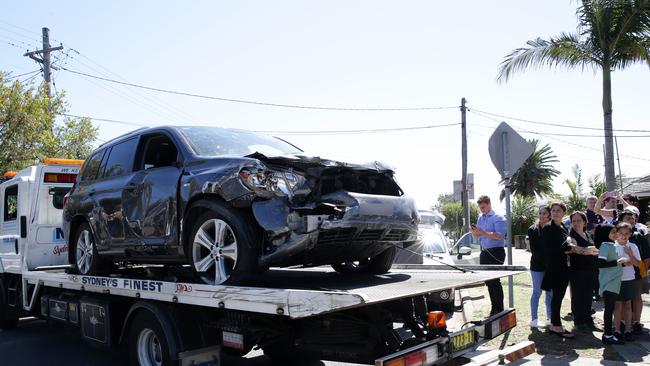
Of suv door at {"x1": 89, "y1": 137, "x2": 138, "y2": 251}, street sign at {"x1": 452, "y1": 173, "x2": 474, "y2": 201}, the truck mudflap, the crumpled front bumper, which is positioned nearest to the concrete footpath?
the truck mudflap

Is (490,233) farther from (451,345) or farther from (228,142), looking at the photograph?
(228,142)

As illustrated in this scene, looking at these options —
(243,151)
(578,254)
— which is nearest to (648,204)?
(578,254)

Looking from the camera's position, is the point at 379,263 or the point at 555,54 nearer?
the point at 379,263

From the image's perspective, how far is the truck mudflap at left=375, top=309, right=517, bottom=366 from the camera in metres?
3.80

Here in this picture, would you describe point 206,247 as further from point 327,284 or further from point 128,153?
point 128,153

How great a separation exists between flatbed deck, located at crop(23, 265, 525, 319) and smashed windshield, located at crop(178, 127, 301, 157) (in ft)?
3.90

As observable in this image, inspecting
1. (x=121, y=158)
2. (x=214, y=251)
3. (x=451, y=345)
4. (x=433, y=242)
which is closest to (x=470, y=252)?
(x=433, y=242)

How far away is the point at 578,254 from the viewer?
735cm

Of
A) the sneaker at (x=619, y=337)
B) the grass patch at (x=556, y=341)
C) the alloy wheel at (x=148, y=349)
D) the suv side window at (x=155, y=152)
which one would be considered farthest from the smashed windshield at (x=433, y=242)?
the alloy wheel at (x=148, y=349)

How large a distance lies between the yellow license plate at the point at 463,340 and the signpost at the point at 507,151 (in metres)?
3.24

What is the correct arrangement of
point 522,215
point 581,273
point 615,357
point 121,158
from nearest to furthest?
point 615,357, point 121,158, point 581,273, point 522,215

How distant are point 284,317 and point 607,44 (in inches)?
477

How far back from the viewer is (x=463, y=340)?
446cm

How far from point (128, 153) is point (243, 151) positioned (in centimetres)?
167
